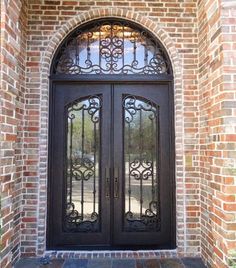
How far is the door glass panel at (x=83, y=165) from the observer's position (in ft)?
12.2

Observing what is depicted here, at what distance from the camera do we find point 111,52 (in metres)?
3.84

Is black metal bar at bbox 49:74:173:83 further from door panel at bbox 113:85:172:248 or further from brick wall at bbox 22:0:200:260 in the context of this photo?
brick wall at bbox 22:0:200:260

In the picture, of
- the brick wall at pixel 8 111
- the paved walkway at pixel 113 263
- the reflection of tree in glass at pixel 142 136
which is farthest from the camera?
the reflection of tree in glass at pixel 142 136

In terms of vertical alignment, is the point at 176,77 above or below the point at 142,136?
above

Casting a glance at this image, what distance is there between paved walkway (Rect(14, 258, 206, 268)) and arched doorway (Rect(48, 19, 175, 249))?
260 mm

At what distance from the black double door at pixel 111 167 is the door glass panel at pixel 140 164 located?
0.01 metres

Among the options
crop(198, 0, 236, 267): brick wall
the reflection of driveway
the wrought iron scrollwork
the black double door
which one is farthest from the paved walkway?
crop(198, 0, 236, 267): brick wall

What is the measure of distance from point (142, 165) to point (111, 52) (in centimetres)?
158

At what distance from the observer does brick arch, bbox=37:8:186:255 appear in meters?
3.58

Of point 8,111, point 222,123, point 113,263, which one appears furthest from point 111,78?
point 113,263

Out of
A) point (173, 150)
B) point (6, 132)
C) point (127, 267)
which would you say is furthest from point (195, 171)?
point (6, 132)

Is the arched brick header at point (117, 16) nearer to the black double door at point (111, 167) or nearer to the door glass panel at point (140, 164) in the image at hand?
the black double door at point (111, 167)

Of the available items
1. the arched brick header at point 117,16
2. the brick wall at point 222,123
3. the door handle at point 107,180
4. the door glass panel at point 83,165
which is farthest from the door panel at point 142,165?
the brick wall at point 222,123

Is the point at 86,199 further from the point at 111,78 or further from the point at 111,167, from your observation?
the point at 111,78
